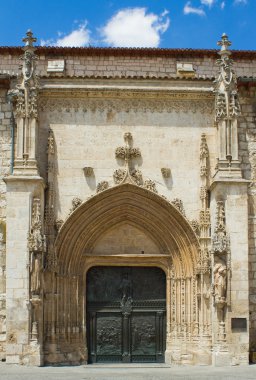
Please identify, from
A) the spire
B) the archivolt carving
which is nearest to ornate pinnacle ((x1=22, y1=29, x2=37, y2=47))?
the spire

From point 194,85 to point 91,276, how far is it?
17.4 ft

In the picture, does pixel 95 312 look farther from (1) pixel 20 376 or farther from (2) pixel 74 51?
(2) pixel 74 51

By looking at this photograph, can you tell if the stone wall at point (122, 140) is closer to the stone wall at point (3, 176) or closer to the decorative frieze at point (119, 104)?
the decorative frieze at point (119, 104)

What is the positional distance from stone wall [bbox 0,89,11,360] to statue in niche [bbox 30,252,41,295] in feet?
3.39

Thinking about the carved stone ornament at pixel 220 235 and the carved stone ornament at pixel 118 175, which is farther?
the carved stone ornament at pixel 118 175

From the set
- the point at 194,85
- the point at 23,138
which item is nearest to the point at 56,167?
the point at 23,138

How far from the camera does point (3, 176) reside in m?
17.1

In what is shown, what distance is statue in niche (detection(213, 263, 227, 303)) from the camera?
16000mm

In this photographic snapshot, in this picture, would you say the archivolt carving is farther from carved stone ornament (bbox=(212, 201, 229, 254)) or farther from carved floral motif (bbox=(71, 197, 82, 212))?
carved stone ornament (bbox=(212, 201, 229, 254))

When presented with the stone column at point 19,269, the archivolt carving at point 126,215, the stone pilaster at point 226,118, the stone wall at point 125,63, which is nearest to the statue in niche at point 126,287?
the archivolt carving at point 126,215

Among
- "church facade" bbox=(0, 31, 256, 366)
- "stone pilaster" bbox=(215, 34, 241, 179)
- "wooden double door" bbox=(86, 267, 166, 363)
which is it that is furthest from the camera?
"wooden double door" bbox=(86, 267, 166, 363)

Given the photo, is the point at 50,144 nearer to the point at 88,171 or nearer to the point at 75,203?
the point at 88,171

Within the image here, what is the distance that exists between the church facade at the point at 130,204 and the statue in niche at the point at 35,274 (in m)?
0.27

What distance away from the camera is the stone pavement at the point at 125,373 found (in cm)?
1416
